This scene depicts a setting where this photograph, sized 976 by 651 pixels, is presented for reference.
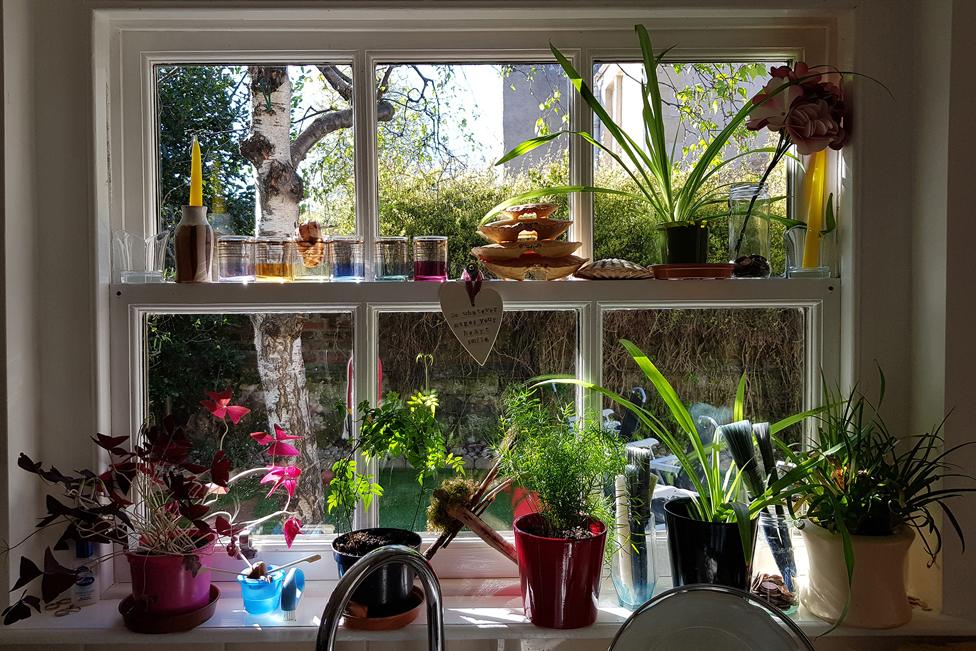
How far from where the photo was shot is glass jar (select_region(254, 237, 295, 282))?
4.92 feet

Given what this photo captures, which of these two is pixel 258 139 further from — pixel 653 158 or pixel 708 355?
pixel 708 355

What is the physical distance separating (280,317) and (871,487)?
1154 mm

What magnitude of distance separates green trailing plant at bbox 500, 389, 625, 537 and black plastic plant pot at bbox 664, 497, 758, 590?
14 centimetres

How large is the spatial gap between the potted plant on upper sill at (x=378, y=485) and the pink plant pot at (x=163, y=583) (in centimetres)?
26

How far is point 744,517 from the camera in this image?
125 centimetres

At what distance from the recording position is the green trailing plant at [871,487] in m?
1.26

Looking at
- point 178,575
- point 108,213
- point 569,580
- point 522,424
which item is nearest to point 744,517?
point 569,580

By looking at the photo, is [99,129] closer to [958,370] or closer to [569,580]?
[569,580]

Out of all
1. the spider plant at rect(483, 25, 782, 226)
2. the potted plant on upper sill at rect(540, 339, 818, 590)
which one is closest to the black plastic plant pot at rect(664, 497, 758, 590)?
the potted plant on upper sill at rect(540, 339, 818, 590)

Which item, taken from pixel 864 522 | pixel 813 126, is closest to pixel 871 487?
pixel 864 522

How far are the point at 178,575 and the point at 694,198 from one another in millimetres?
1220

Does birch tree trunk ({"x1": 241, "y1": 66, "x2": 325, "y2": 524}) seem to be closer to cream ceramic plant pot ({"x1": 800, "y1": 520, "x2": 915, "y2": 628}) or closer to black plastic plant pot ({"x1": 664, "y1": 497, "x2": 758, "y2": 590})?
black plastic plant pot ({"x1": 664, "y1": 497, "x2": 758, "y2": 590})

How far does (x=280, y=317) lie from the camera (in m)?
1.55

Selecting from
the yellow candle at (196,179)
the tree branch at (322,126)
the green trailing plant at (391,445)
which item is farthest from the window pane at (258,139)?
the green trailing plant at (391,445)
